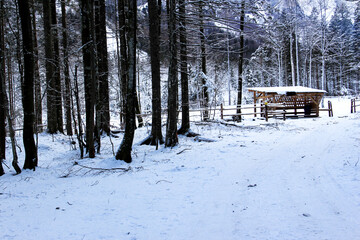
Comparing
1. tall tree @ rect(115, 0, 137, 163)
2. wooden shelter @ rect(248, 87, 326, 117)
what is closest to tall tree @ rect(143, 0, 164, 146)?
tall tree @ rect(115, 0, 137, 163)

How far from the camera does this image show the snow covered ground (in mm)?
2693

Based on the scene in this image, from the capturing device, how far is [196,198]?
145 inches

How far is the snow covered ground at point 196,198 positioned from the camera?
8.84ft

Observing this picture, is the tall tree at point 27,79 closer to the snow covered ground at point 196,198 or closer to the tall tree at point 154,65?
the snow covered ground at point 196,198

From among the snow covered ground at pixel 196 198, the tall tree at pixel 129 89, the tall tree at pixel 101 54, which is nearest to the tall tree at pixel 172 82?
the snow covered ground at pixel 196 198

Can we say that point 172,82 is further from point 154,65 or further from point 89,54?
point 89,54

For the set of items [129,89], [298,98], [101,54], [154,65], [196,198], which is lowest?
[196,198]

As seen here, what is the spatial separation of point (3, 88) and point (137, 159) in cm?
380

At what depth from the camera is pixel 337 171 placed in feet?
14.5

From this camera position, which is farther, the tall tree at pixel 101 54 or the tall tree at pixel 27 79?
the tall tree at pixel 101 54

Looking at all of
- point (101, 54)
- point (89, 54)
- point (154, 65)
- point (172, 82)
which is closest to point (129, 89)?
point (89, 54)

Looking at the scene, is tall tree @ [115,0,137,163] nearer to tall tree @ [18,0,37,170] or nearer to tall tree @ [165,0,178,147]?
tall tree @ [165,0,178,147]

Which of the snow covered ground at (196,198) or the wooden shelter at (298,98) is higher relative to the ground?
the wooden shelter at (298,98)

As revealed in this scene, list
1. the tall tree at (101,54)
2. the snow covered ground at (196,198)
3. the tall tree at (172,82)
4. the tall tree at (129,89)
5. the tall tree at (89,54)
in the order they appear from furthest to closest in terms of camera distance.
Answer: the tall tree at (101,54) → the tall tree at (172,82) → the tall tree at (89,54) → the tall tree at (129,89) → the snow covered ground at (196,198)
